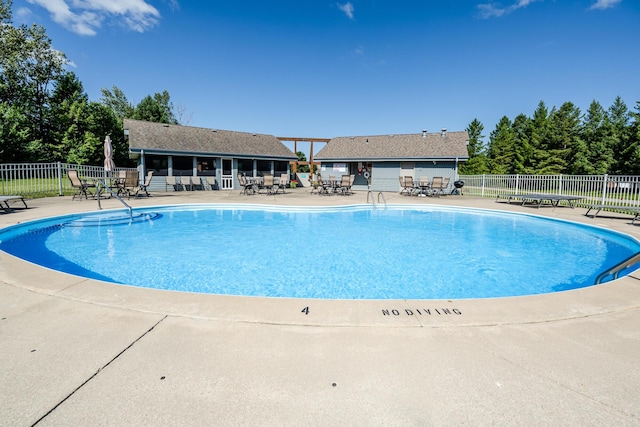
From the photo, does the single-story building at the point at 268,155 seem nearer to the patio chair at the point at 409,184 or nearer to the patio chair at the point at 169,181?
the patio chair at the point at 169,181

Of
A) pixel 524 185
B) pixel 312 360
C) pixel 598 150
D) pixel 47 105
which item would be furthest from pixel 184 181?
pixel 598 150

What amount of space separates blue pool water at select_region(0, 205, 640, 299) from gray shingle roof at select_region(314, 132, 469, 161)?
10742 millimetres

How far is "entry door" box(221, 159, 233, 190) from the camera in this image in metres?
21.9

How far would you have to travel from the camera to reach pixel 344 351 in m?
2.27

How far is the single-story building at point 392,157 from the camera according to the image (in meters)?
20.9

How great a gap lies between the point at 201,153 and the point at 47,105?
23891 mm

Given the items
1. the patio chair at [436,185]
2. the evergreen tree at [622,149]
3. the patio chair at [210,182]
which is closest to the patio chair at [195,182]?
the patio chair at [210,182]

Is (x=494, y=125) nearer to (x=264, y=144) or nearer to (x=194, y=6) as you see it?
(x=264, y=144)

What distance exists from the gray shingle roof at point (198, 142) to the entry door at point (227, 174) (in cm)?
86

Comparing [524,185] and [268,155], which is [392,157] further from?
[268,155]

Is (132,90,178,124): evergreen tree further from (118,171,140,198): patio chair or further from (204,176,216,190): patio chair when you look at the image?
(118,171,140,198): patio chair

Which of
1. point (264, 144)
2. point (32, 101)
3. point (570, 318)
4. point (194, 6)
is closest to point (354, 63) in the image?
point (264, 144)

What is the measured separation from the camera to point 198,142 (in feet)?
70.4

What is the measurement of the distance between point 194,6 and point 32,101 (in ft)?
80.6
